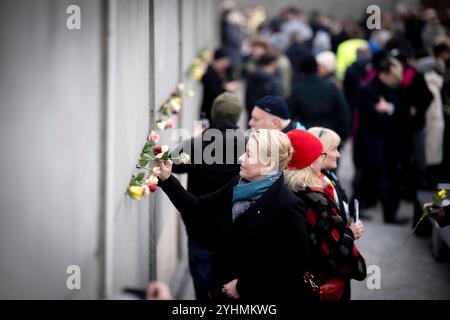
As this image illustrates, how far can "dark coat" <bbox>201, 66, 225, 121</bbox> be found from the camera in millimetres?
9531

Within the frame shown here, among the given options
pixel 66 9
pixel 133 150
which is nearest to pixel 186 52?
pixel 133 150

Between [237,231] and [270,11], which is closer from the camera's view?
[237,231]

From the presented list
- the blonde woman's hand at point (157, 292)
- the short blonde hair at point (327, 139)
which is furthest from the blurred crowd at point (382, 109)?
the blonde woman's hand at point (157, 292)

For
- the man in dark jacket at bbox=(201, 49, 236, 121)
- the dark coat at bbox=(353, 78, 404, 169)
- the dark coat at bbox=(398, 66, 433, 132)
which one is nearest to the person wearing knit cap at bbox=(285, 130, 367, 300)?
the dark coat at bbox=(353, 78, 404, 169)

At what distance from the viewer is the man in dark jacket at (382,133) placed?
8.60 metres

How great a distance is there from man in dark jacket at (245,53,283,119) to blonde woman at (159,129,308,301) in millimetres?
5900

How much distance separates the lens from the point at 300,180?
14.0 feet

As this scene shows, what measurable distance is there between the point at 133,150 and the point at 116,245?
0.65 metres

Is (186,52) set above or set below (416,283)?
above

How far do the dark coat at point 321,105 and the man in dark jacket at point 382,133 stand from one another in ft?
0.88

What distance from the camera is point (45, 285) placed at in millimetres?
2904

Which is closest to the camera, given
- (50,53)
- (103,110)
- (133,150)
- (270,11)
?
(50,53)

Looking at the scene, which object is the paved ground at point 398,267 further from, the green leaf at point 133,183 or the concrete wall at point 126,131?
the green leaf at point 133,183

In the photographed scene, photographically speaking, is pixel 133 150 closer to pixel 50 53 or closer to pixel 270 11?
pixel 50 53
